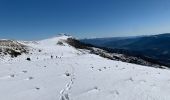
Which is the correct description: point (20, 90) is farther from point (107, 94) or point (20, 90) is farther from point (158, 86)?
point (158, 86)

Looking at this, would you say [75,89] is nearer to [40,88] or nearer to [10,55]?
[40,88]

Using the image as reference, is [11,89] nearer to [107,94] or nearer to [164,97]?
[107,94]

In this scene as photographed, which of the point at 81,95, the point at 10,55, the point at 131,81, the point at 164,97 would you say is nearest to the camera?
the point at 164,97

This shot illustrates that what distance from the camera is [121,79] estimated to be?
13.7 m

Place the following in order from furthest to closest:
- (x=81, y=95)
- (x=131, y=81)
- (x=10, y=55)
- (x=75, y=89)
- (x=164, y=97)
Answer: (x=10, y=55), (x=131, y=81), (x=75, y=89), (x=81, y=95), (x=164, y=97)

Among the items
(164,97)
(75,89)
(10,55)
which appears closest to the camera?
(164,97)

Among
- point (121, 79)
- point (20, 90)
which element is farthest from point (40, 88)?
point (121, 79)

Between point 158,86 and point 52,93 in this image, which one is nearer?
point 52,93

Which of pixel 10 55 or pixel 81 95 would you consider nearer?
pixel 81 95

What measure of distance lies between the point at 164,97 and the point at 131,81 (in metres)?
3.39

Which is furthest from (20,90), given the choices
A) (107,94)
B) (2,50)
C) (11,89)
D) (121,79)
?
(2,50)

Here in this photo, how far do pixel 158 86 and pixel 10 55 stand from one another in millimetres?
32086

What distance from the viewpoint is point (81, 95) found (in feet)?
34.3

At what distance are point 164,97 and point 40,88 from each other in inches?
247
